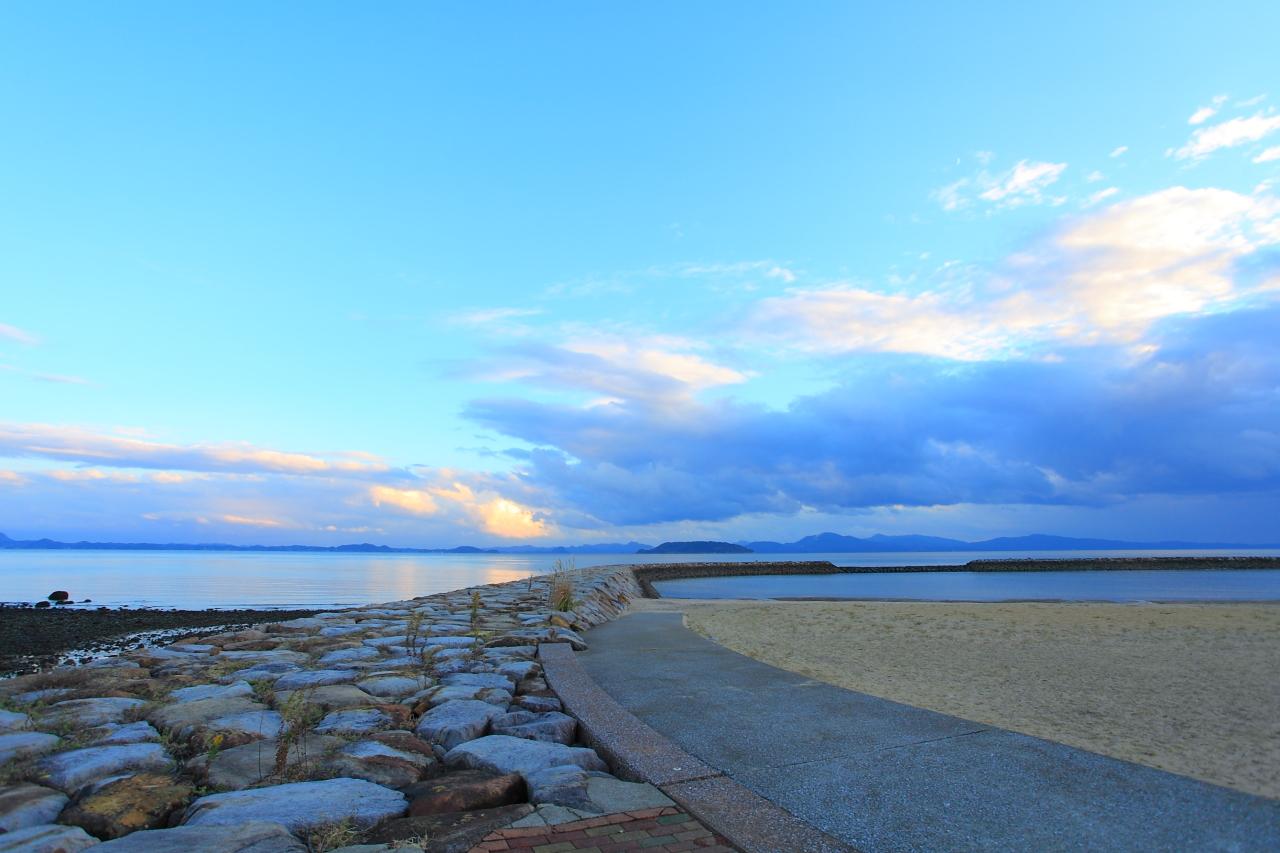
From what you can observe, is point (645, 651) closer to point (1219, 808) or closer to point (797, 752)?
point (797, 752)

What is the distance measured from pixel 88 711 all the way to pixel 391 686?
1.73 metres

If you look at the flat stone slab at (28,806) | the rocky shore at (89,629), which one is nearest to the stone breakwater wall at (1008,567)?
the rocky shore at (89,629)

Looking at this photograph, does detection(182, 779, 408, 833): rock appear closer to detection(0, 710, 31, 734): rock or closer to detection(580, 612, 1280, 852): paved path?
detection(580, 612, 1280, 852): paved path

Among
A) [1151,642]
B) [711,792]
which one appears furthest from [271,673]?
[1151,642]

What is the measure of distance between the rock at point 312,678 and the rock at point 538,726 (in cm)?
163

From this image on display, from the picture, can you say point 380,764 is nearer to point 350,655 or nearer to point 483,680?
point 483,680

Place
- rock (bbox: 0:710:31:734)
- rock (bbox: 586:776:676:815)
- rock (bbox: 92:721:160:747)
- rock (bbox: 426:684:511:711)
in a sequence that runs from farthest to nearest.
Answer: rock (bbox: 426:684:511:711)
rock (bbox: 0:710:31:734)
rock (bbox: 92:721:160:747)
rock (bbox: 586:776:676:815)

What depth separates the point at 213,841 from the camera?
8.02ft

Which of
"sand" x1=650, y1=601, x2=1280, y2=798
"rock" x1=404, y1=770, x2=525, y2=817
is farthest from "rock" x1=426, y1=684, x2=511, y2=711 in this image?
"sand" x1=650, y1=601, x2=1280, y2=798

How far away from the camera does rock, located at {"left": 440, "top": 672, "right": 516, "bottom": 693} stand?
5.01 m

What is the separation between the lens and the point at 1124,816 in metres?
2.79

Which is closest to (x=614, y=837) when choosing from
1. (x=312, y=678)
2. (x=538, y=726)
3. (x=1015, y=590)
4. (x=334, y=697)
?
(x=538, y=726)

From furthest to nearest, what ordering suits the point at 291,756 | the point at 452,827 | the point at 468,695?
1. the point at 468,695
2. the point at 291,756
3. the point at 452,827

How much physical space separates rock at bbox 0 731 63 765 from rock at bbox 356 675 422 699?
169cm
